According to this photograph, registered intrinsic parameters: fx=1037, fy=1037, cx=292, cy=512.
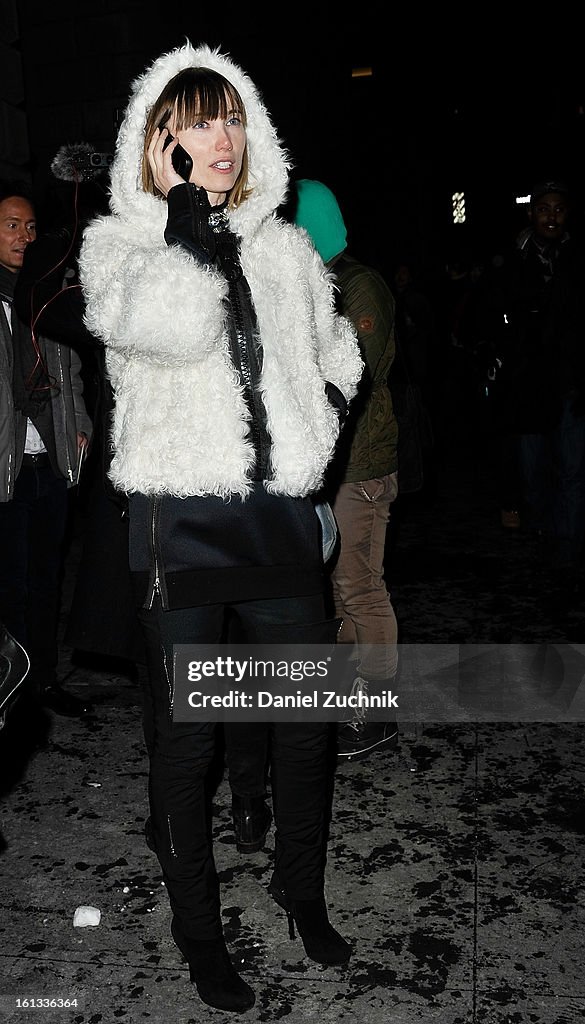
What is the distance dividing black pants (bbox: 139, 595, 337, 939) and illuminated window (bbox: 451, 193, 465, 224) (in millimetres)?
36039

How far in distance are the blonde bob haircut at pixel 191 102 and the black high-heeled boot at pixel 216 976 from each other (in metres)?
1.93

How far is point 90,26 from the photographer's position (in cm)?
869

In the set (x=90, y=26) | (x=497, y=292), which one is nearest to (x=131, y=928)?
(x=497, y=292)

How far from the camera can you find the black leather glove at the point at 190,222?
7.93ft

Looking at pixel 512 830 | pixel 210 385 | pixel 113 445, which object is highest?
pixel 210 385

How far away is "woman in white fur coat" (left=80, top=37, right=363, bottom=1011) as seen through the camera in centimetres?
244

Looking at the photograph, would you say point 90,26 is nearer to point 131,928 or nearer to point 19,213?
point 19,213

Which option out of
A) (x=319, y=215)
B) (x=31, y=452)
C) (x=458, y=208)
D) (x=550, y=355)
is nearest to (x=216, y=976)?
(x=31, y=452)

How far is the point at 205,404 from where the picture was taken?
2.45 metres

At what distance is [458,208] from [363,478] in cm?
3485

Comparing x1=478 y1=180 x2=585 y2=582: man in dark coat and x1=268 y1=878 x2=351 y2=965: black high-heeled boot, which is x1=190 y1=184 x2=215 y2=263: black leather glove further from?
x1=478 y1=180 x2=585 y2=582: man in dark coat

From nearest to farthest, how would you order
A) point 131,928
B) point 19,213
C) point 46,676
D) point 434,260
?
point 131,928 → point 19,213 → point 46,676 → point 434,260

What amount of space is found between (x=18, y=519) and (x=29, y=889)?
1.58m

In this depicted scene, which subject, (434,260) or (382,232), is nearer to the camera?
(382,232)
